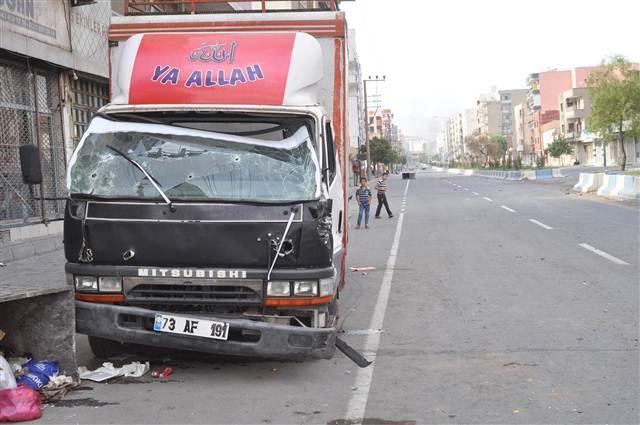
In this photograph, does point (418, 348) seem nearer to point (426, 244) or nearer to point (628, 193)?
point (426, 244)

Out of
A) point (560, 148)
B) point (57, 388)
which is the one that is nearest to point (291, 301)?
point (57, 388)

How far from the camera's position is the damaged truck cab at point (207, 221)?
546cm

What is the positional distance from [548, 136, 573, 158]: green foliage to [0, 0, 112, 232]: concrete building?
99.8 metres

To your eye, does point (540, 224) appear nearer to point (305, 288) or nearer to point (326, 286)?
point (326, 286)

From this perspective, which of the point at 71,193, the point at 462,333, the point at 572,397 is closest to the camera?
the point at 572,397

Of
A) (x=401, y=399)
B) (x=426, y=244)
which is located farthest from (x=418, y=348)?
(x=426, y=244)

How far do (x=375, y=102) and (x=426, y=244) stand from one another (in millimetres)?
107010

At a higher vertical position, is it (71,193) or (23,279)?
(71,193)

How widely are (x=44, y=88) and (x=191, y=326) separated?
12.3m

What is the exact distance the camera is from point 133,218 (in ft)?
18.1

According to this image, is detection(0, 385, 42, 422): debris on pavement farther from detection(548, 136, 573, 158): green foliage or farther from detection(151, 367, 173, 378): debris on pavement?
detection(548, 136, 573, 158): green foliage

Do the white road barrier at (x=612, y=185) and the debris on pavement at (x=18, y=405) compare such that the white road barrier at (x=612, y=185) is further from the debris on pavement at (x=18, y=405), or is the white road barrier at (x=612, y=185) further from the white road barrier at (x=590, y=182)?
the debris on pavement at (x=18, y=405)

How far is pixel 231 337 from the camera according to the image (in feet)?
18.2

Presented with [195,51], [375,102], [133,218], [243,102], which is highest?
[375,102]
